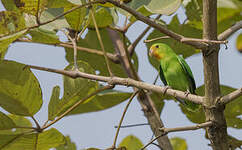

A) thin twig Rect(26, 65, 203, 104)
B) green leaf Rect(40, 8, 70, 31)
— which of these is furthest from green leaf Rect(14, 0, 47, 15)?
green leaf Rect(40, 8, 70, 31)

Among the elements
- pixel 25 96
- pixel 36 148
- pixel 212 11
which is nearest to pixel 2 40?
pixel 25 96

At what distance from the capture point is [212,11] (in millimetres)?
1281

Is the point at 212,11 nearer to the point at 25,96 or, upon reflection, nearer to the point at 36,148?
the point at 25,96

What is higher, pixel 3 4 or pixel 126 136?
pixel 3 4

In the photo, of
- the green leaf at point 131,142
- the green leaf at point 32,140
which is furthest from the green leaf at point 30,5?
the green leaf at point 131,142

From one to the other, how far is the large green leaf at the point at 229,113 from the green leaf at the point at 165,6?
2.23 ft

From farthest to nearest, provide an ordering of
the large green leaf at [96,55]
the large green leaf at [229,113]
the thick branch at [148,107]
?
the large green leaf at [96,55] → the large green leaf at [229,113] → the thick branch at [148,107]

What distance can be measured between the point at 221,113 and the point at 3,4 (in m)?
1.32

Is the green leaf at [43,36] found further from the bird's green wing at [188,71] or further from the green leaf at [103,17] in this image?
the bird's green wing at [188,71]

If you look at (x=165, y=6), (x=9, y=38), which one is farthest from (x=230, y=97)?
(x=9, y=38)

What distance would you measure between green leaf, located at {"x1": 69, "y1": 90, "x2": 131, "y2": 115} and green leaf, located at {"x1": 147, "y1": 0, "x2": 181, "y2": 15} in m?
0.67

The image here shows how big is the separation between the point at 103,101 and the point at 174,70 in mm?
1116

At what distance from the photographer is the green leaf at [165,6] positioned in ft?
5.43

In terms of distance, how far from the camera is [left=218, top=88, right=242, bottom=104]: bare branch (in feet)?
3.99
